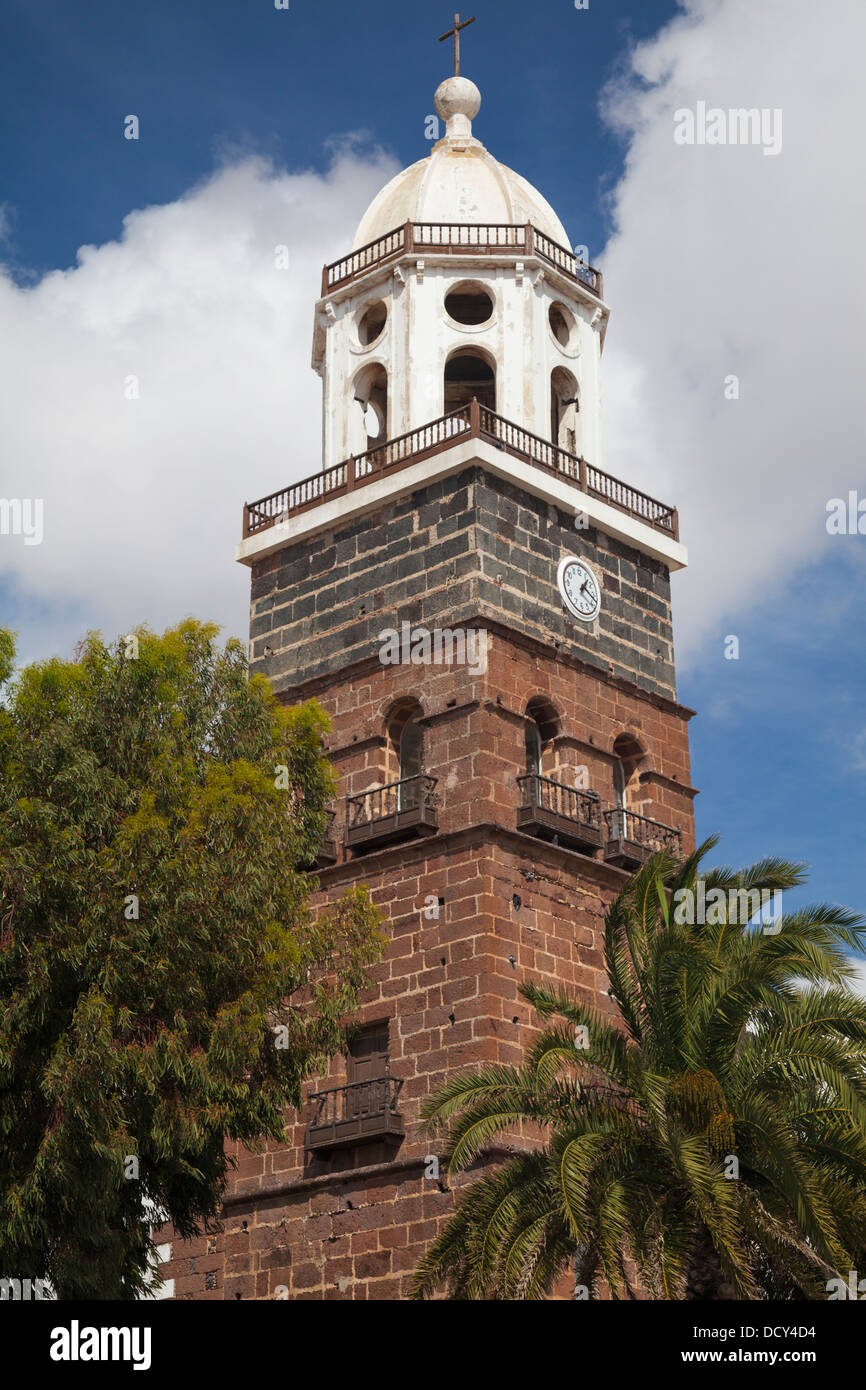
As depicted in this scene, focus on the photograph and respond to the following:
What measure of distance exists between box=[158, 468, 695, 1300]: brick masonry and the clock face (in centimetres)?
26

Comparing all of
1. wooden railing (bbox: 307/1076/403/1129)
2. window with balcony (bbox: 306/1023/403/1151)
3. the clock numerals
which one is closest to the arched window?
the clock numerals

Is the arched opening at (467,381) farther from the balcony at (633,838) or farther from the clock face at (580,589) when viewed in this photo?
the balcony at (633,838)

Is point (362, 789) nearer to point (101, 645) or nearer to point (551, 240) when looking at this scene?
point (101, 645)

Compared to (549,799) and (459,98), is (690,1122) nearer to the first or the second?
(549,799)

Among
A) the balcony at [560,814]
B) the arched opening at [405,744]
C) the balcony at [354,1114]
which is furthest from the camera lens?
the arched opening at [405,744]

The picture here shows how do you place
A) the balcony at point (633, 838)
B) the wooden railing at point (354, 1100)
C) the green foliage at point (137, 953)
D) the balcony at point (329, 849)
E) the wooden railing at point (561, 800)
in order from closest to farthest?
the green foliage at point (137, 953) → the wooden railing at point (354, 1100) → the wooden railing at point (561, 800) → the balcony at point (329, 849) → the balcony at point (633, 838)

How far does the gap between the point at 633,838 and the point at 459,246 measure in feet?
36.0

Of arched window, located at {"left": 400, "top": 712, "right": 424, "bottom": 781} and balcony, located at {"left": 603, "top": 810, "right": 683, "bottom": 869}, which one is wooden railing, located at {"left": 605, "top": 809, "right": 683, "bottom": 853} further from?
arched window, located at {"left": 400, "top": 712, "right": 424, "bottom": 781}

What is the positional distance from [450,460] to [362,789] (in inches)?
217

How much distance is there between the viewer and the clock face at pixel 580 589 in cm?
3231

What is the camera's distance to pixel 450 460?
104 ft

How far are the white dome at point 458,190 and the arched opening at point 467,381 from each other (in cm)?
266

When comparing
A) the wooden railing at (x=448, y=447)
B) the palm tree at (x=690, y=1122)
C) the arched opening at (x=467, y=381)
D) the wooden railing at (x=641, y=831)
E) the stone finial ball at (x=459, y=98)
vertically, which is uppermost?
the stone finial ball at (x=459, y=98)

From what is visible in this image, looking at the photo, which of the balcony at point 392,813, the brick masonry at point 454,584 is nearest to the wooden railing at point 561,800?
the balcony at point 392,813
